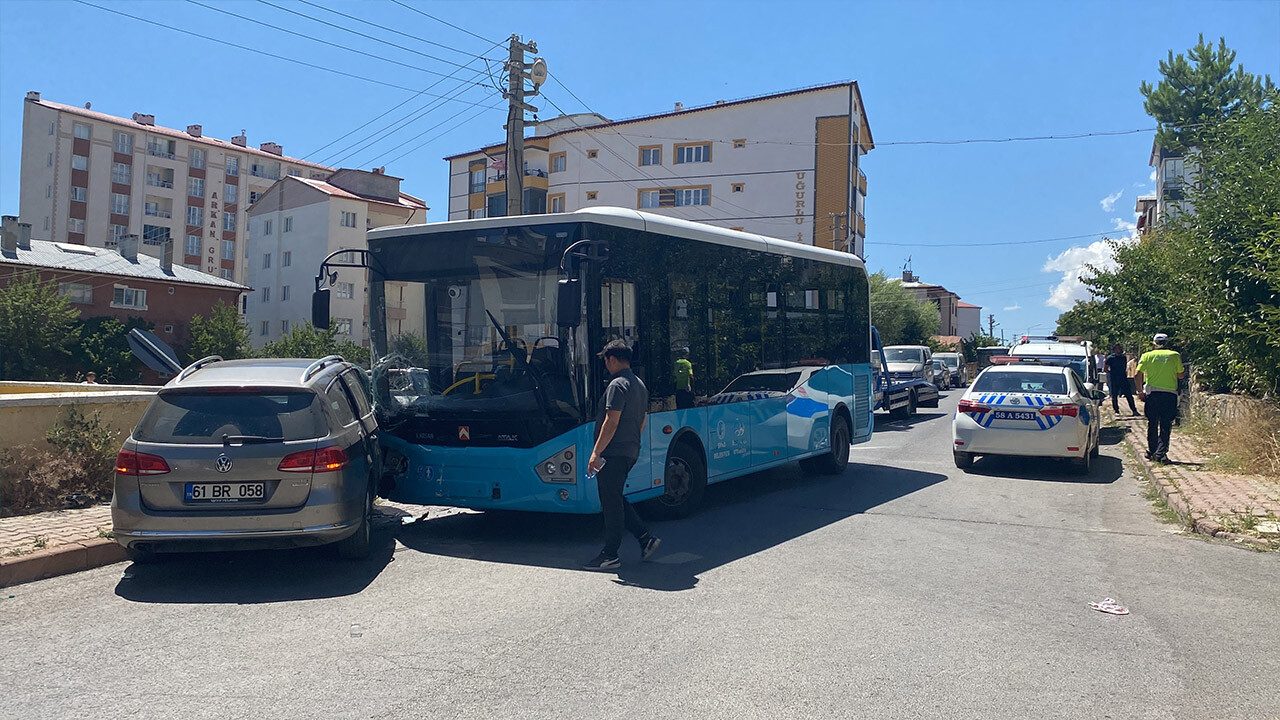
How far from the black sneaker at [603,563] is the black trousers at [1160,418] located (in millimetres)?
9140

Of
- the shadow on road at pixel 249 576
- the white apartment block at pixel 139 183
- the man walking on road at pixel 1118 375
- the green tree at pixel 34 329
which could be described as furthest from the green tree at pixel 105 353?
the shadow on road at pixel 249 576

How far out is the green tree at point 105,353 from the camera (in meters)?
49.2

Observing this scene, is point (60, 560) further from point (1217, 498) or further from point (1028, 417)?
point (1028, 417)

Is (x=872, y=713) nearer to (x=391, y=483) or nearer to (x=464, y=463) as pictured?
(x=464, y=463)

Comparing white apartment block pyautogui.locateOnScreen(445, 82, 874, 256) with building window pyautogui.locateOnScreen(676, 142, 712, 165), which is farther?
building window pyautogui.locateOnScreen(676, 142, 712, 165)

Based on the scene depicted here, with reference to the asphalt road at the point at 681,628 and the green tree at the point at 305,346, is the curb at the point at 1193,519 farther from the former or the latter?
the green tree at the point at 305,346

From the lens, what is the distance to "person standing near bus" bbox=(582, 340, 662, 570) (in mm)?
7297

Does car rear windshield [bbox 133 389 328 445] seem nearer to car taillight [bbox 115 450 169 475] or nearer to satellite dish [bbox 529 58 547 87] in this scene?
Result: car taillight [bbox 115 450 169 475]

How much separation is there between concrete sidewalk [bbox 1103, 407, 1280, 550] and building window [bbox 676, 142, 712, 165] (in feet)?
143

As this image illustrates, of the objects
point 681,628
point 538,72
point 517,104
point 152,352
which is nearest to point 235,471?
point 681,628

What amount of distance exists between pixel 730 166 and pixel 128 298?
35.0 metres

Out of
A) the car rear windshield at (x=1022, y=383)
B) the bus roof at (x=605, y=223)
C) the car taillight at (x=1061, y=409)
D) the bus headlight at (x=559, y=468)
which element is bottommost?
the bus headlight at (x=559, y=468)

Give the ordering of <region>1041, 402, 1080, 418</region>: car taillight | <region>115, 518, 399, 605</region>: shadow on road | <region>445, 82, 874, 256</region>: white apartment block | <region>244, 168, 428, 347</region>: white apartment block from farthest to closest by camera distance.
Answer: <region>244, 168, 428, 347</region>: white apartment block < <region>445, 82, 874, 256</region>: white apartment block < <region>1041, 402, 1080, 418</region>: car taillight < <region>115, 518, 399, 605</region>: shadow on road

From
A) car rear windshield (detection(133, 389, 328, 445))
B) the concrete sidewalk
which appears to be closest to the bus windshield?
car rear windshield (detection(133, 389, 328, 445))
